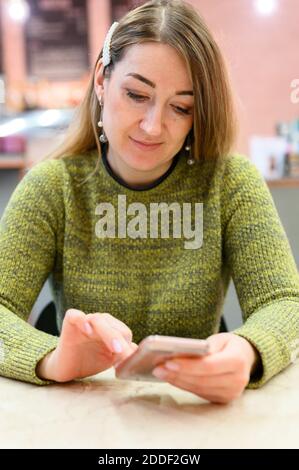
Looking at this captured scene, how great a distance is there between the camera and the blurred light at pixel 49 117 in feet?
15.1

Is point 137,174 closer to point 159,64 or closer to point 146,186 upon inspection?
point 146,186

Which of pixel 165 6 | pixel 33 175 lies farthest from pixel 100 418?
pixel 165 6

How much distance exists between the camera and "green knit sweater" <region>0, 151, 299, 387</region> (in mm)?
1102

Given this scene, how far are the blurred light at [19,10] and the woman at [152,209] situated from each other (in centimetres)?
435

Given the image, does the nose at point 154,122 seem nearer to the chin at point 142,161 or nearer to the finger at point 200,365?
the chin at point 142,161

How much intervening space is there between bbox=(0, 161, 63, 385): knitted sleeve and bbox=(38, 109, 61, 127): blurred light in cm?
343

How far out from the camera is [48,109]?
5109 mm

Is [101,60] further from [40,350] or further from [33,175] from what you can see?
[40,350]

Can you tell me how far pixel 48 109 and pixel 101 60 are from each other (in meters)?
4.09

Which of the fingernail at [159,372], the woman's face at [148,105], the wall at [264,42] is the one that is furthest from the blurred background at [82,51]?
the fingernail at [159,372]

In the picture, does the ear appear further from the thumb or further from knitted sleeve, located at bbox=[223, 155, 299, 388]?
the thumb

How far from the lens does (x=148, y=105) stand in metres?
1.07

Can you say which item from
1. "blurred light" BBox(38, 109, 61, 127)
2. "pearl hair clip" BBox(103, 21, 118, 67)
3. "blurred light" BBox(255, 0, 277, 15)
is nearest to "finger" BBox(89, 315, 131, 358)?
"pearl hair clip" BBox(103, 21, 118, 67)
